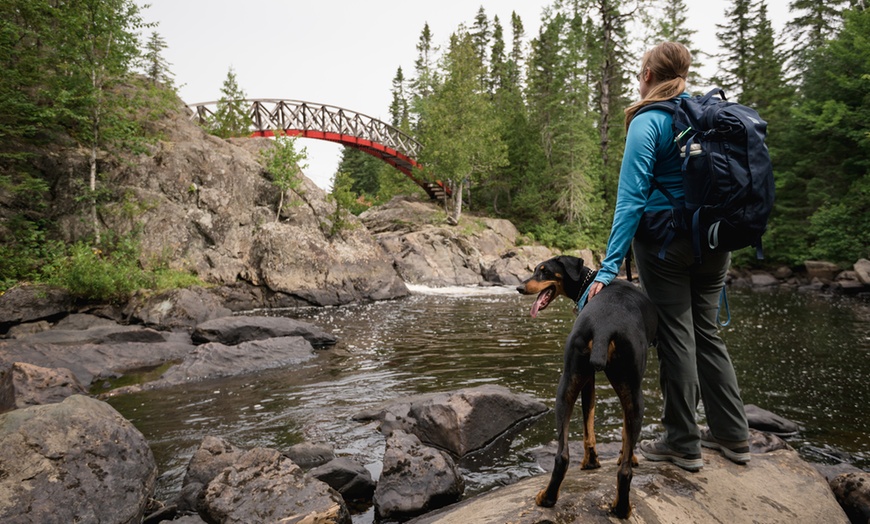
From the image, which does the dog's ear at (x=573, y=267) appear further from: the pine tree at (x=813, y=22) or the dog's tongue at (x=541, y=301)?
the pine tree at (x=813, y=22)

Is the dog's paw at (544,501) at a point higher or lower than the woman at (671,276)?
lower

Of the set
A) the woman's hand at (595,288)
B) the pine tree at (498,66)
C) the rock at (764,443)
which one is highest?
the pine tree at (498,66)

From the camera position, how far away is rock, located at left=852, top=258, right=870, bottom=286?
1587cm

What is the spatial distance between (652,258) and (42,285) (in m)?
13.0

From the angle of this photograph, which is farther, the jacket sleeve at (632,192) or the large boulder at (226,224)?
the large boulder at (226,224)

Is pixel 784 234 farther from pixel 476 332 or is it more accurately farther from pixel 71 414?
pixel 71 414

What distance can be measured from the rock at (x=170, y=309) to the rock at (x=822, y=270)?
903 inches

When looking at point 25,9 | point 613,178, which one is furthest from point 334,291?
point 613,178

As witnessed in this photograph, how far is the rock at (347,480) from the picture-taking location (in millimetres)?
3689

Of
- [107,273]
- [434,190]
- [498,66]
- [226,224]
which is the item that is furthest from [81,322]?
[498,66]

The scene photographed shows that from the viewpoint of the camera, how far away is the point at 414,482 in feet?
11.6

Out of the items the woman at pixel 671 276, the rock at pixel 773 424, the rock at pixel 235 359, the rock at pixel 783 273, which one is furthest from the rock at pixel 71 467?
the rock at pixel 783 273

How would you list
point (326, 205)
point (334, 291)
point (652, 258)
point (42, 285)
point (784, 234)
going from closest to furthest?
1. point (652, 258)
2. point (42, 285)
3. point (334, 291)
4. point (326, 205)
5. point (784, 234)

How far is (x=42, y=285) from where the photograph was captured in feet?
34.8
